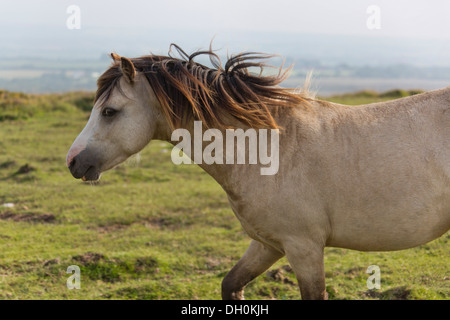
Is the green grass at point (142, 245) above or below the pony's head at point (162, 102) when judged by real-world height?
below

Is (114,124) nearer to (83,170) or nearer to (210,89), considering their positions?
(83,170)

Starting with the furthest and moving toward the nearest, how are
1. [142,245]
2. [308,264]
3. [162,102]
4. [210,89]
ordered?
[142,245] → [210,89] → [162,102] → [308,264]

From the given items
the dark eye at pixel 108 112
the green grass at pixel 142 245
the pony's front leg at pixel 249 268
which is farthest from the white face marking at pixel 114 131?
the green grass at pixel 142 245

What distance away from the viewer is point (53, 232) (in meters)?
7.43

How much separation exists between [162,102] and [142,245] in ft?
12.4

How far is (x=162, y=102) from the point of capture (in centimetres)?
366

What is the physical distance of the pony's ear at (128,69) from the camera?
3512mm

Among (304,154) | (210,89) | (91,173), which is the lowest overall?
(91,173)

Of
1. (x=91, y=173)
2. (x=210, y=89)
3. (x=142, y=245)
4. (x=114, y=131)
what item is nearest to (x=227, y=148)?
(x=210, y=89)

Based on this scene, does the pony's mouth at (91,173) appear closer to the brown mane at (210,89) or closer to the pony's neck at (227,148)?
the brown mane at (210,89)

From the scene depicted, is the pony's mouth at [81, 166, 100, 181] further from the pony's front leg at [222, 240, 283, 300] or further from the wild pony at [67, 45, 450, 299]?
the pony's front leg at [222, 240, 283, 300]

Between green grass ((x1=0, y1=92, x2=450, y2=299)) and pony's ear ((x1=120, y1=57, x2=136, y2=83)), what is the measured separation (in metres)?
2.62

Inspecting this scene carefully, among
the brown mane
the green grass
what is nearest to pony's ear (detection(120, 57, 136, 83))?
the brown mane

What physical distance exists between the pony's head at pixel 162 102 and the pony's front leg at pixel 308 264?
96 cm
